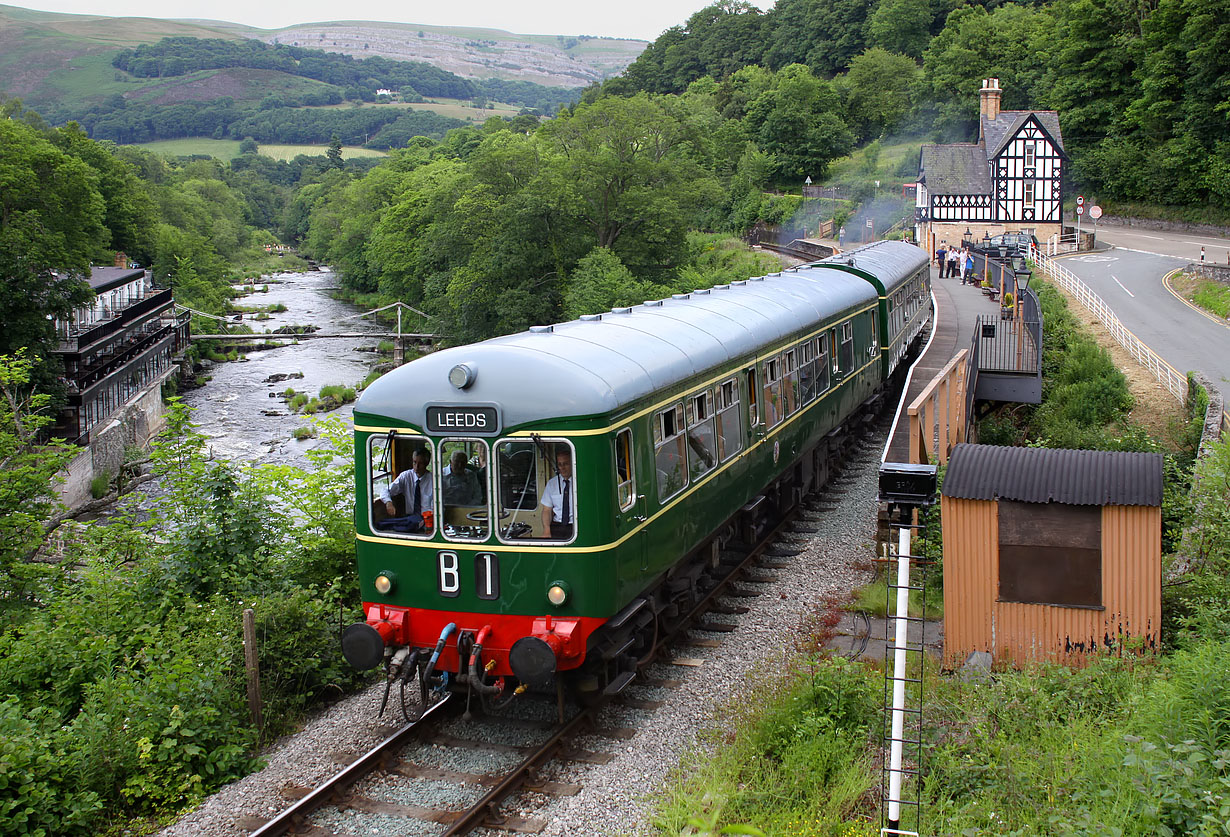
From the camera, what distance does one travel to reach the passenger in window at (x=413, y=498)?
8.62m

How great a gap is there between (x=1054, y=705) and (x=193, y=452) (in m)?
10.1

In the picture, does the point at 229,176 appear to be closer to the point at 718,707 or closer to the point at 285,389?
the point at 285,389

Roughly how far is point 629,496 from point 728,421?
9.40 feet

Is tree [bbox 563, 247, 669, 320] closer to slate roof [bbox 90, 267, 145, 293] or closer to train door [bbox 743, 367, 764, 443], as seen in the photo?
slate roof [bbox 90, 267, 145, 293]

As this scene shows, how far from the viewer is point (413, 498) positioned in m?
8.70

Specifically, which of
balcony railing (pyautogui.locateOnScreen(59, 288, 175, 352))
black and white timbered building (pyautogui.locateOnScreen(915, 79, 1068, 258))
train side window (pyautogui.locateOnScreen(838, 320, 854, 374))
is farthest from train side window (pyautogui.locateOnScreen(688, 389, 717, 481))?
black and white timbered building (pyautogui.locateOnScreen(915, 79, 1068, 258))

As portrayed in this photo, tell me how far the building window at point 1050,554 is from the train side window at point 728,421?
9.50ft

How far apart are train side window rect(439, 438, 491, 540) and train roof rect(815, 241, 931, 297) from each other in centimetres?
1322

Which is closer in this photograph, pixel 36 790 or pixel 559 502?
pixel 36 790

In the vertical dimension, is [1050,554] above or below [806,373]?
below

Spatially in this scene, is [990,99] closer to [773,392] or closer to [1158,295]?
[1158,295]

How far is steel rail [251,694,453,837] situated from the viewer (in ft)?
23.7

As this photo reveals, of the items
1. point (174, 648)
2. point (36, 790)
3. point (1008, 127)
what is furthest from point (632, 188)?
point (36, 790)

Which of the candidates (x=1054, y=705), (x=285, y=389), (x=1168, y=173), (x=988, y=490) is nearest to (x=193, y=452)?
(x=988, y=490)
